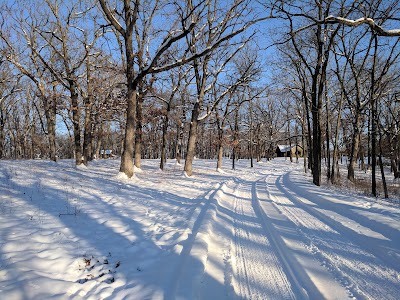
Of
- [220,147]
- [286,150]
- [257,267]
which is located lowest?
[257,267]

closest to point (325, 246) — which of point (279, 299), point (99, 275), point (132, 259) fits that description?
point (279, 299)

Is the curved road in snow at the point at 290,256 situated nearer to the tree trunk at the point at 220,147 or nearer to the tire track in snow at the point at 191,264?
the tire track in snow at the point at 191,264

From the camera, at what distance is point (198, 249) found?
4.19m

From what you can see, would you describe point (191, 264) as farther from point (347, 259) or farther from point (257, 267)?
point (347, 259)

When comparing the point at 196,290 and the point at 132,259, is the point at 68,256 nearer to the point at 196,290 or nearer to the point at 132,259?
the point at 132,259

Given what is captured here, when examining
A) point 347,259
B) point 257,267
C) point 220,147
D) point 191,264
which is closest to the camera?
point 191,264

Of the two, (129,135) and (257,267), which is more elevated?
(129,135)

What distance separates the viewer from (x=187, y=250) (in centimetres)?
425

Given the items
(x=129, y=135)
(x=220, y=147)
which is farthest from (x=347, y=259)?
(x=220, y=147)

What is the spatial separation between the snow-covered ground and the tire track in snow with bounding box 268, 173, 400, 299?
17 mm

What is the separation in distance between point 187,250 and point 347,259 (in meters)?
2.74

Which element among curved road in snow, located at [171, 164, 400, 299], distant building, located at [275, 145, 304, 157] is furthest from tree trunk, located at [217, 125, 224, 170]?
distant building, located at [275, 145, 304, 157]

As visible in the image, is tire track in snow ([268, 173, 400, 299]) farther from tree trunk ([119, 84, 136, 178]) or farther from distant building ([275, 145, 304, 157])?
distant building ([275, 145, 304, 157])

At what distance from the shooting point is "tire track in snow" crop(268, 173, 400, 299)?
10.8 ft
